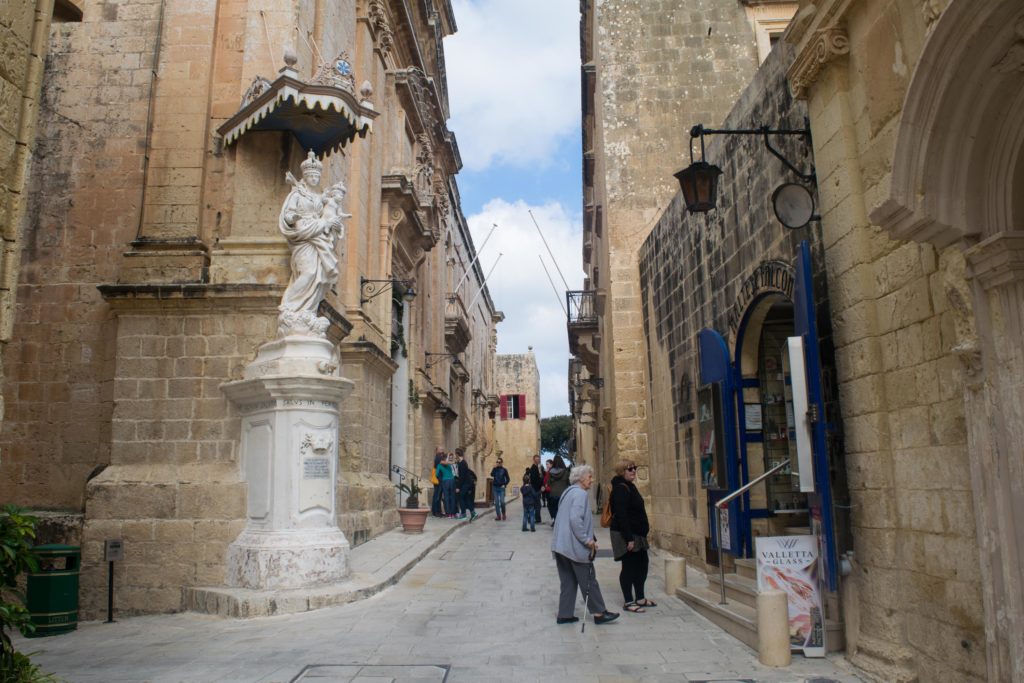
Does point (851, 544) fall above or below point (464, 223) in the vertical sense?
below

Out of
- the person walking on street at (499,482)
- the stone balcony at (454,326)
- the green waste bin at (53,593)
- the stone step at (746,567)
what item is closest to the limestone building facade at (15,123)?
the green waste bin at (53,593)

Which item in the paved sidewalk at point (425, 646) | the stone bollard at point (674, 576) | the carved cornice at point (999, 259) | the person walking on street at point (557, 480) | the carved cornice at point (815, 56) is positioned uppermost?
the carved cornice at point (815, 56)

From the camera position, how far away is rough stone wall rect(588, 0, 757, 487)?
14.6 meters

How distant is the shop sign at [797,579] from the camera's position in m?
5.68

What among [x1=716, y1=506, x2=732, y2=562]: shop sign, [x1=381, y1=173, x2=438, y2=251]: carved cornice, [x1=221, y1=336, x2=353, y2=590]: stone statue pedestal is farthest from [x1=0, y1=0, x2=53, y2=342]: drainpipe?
[x1=381, y1=173, x2=438, y2=251]: carved cornice

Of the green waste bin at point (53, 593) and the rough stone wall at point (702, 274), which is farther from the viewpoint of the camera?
the green waste bin at point (53, 593)

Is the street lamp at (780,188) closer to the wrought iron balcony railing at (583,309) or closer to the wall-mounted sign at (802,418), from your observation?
the wall-mounted sign at (802,418)

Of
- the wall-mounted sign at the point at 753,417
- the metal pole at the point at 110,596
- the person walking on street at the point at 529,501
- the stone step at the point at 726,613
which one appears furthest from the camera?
the person walking on street at the point at 529,501

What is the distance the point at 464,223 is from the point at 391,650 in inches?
1221

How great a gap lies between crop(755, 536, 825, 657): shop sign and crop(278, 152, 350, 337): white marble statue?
5.22 metres

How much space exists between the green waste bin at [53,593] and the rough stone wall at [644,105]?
9.44m

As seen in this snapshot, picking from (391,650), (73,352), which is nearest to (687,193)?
(391,650)

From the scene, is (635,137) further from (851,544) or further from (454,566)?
(851,544)

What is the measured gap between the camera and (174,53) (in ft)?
33.0
